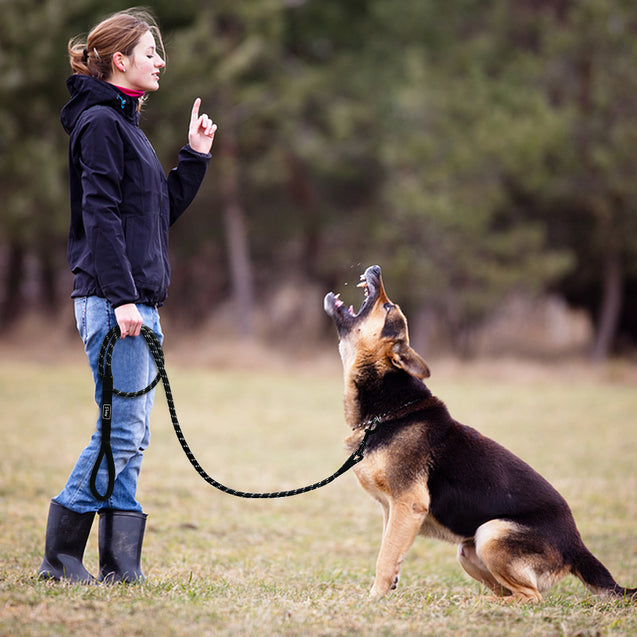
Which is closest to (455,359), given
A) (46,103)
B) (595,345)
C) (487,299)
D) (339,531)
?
(487,299)

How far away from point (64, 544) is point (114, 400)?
0.77 m

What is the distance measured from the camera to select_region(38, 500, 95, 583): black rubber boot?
3738 mm

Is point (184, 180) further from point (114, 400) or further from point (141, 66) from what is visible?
point (114, 400)

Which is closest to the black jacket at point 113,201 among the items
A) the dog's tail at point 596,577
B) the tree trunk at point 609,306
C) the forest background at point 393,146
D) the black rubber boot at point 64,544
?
the black rubber boot at point 64,544

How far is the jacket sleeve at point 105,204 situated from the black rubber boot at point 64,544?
1115 mm

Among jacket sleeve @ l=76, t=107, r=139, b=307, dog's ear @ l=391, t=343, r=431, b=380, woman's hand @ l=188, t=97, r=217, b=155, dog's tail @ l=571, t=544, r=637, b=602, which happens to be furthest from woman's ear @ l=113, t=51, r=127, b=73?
dog's tail @ l=571, t=544, r=637, b=602

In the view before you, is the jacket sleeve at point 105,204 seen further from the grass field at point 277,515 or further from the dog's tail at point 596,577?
the dog's tail at point 596,577

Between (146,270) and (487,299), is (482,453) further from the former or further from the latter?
(487,299)

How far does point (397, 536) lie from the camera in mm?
3994

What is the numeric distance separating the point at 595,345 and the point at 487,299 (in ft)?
14.0

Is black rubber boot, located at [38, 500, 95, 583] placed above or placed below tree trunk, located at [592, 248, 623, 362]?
below

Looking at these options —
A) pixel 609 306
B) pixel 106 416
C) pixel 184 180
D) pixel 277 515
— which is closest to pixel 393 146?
pixel 609 306

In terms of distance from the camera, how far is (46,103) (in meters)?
18.6

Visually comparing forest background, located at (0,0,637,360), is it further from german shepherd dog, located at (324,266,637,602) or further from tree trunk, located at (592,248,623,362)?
german shepherd dog, located at (324,266,637,602)
